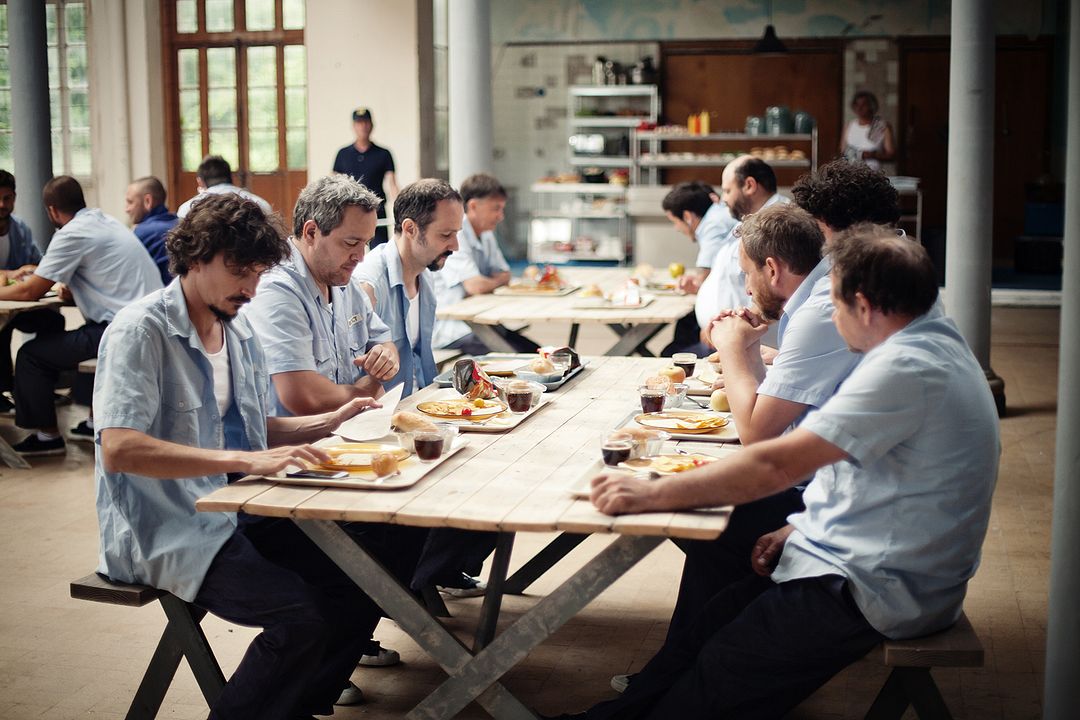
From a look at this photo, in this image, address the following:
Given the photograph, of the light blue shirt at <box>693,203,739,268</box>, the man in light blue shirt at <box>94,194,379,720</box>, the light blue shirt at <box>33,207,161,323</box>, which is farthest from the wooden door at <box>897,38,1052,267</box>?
the man in light blue shirt at <box>94,194,379,720</box>

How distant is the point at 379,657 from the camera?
3580 millimetres

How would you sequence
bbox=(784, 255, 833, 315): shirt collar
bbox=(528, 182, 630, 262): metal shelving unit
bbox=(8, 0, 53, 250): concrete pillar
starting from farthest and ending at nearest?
bbox=(528, 182, 630, 262): metal shelving unit
bbox=(8, 0, 53, 250): concrete pillar
bbox=(784, 255, 833, 315): shirt collar

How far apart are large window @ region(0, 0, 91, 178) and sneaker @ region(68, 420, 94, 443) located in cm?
637

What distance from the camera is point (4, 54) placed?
484 inches

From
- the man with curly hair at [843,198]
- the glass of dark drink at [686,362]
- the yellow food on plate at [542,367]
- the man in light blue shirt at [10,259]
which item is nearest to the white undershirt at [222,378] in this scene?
the yellow food on plate at [542,367]

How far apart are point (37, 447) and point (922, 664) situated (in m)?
5.02

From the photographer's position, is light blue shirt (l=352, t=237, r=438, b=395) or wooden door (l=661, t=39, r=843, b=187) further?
wooden door (l=661, t=39, r=843, b=187)

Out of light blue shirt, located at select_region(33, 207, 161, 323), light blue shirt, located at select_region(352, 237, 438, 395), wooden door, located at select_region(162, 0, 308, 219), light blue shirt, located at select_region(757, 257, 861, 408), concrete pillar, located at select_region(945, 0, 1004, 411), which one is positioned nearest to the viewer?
light blue shirt, located at select_region(757, 257, 861, 408)

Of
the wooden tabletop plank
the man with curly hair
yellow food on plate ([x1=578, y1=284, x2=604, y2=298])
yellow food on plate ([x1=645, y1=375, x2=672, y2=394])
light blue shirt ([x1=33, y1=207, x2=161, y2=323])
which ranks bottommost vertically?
the wooden tabletop plank

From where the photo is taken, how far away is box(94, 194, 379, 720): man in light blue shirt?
263 centimetres

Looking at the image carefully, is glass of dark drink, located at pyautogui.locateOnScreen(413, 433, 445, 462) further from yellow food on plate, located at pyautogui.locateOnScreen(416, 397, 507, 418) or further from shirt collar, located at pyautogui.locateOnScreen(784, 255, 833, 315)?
shirt collar, located at pyautogui.locateOnScreen(784, 255, 833, 315)

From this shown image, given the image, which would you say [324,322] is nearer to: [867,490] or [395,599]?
[395,599]

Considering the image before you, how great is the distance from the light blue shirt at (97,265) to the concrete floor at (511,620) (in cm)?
116

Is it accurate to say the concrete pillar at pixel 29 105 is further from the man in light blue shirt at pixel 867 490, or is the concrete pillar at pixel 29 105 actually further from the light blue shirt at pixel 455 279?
the man in light blue shirt at pixel 867 490
